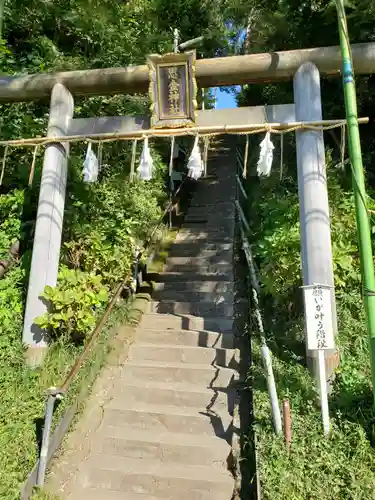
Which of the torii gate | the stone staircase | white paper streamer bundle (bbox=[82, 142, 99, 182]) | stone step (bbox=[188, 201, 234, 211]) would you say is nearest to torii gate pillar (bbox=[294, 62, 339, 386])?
the torii gate

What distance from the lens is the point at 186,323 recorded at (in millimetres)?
7094

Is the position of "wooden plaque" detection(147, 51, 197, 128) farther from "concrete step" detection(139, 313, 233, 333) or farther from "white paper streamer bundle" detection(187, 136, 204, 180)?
"concrete step" detection(139, 313, 233, 333)

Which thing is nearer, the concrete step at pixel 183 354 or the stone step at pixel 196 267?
the concrete step at pixel 183 354

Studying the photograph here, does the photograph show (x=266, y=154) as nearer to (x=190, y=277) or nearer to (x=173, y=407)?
(x=190, y=277)

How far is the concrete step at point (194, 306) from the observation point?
24.2 feet

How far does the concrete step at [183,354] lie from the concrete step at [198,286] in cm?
174

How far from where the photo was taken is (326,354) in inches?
211

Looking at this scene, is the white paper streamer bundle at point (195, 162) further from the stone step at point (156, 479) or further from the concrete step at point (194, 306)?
the stone step at point (156, 479)

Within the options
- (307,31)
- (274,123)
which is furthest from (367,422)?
(307,31)

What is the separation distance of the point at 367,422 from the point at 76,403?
3.65 meters

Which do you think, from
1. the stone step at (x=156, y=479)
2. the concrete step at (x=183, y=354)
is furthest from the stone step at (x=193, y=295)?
the stone step at (x=156, y=479)

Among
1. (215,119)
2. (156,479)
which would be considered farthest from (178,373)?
(215,119)

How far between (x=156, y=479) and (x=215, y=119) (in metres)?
5.34

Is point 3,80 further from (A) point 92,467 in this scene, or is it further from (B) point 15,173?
(A) point 92,467
